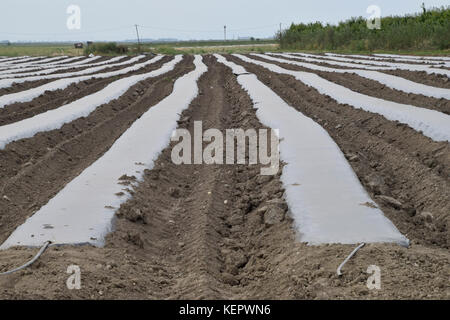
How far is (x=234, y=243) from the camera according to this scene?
14.5 feet

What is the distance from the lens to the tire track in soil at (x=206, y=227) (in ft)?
12.1

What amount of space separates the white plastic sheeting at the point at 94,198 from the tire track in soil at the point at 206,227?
0.17 m

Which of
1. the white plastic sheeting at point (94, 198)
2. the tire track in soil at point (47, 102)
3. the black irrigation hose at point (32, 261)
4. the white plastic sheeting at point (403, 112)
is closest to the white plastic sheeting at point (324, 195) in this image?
the white plastic sheeting at point (403, 112)

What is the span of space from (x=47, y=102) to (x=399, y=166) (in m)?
8.58

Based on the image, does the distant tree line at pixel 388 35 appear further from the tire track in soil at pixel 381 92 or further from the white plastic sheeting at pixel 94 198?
the white plastic sheeting at pixel 94 198

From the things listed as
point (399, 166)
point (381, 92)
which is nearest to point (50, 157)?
point (399, 166)

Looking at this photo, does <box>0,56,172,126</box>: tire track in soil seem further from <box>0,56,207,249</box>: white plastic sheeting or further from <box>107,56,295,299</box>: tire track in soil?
<box>107,56,295,299</box>: tire track in soil

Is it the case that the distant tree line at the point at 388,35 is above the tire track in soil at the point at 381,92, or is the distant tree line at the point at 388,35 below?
above

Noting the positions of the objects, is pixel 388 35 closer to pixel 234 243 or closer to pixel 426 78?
pixel 426 78

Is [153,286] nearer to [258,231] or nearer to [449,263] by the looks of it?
[258,231]

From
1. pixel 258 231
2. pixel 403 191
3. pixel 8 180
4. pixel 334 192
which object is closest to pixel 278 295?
pixel 258 231

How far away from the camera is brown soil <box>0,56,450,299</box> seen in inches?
130

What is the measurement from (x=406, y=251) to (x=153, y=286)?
182 cm

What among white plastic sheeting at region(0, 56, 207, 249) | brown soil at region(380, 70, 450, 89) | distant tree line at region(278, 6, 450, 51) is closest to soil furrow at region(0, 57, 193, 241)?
white plastic sheeting at region(0, 56, 207, 249)
